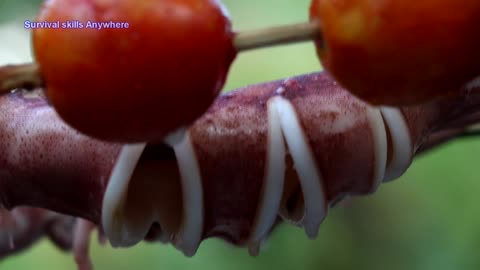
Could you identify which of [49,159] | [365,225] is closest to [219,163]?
[49,159]

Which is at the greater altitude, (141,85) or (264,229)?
(141,85)

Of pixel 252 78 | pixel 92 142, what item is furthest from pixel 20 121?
pixel 252 78

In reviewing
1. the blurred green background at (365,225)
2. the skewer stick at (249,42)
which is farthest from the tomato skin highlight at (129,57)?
the blurred green background at (365,225)

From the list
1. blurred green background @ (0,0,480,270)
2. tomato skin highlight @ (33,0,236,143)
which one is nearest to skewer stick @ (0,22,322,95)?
tomato skin highlight @ (33,0,236,143)

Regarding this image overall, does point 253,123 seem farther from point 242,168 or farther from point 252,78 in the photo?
point 252,78

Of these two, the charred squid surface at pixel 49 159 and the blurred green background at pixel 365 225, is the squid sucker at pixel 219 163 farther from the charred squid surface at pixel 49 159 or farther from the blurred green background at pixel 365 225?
the blurred green background at pixel 365 225

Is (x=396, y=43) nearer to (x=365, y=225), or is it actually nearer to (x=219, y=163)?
(x=219, y=163)

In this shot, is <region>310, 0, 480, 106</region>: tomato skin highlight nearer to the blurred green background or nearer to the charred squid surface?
the charred squid surface

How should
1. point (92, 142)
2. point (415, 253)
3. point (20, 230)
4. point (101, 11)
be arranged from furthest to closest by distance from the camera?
point (415, 253), point (20, 230), point (92, 142), point (101, 11)
